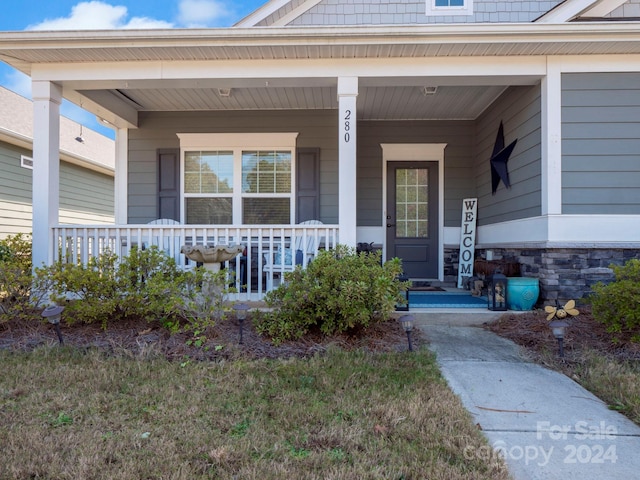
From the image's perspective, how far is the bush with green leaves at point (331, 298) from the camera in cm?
321

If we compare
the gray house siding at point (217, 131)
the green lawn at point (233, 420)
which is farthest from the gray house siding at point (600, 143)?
the gray house siding at point (217, 131)

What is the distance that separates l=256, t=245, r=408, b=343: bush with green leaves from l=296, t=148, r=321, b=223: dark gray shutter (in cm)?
252

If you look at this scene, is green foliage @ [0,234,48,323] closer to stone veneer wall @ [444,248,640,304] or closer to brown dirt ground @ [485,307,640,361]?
brown dirt ground @ [485,307,640,361]

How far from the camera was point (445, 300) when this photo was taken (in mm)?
4695

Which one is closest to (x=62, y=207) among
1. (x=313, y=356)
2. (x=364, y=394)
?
(x=313, y=356)

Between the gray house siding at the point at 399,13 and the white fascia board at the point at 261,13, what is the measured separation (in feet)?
0.17

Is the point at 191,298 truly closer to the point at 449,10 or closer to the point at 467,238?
the point at 467,238

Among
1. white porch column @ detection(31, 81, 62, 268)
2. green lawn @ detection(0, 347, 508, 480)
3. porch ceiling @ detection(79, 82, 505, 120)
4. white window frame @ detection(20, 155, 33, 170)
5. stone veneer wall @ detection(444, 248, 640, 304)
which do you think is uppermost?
porch ceiling @ detection(79, 82, 505, 120)

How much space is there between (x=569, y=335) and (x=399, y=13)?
14.3ft

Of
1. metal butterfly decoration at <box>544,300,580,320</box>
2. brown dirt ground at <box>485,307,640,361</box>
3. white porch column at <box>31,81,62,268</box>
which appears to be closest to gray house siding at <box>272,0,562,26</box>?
white porch column at <box>31,81,62,268</box>

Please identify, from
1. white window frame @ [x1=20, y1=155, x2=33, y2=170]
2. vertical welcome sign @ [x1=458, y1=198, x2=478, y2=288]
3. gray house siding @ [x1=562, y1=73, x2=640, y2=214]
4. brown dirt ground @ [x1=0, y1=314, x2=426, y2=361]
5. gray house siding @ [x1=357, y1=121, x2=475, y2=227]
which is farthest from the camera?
white window frame @ [x1=20, y1=155, x2=33, y2=170]

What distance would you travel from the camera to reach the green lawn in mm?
1662

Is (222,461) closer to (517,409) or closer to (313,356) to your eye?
(313,356)

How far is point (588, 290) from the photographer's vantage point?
13.5ft
